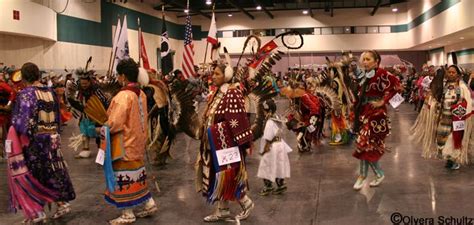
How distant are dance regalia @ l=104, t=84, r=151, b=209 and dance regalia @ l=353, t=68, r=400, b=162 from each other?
227 cm

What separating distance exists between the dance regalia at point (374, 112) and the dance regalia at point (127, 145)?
89.4 inches

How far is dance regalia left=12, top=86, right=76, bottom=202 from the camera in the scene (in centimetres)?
379

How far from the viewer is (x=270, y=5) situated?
1040 inches

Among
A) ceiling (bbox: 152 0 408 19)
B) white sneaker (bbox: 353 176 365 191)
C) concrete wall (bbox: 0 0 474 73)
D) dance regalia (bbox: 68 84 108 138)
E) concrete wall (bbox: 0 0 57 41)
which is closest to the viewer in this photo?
white sneaker (bbox: 353 176 365 191)

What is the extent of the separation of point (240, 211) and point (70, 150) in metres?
5.00

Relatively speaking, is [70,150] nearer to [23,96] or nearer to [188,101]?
[188,101]

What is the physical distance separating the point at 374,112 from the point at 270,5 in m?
22.3

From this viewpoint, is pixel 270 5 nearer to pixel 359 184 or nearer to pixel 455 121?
pixel 455 121

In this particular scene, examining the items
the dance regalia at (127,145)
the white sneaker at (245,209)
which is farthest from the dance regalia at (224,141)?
the dance regalia at (127,145)

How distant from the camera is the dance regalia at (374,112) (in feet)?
15.9

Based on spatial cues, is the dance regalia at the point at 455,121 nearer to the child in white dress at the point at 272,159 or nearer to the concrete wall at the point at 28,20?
the child in white dress at the point at 272,159

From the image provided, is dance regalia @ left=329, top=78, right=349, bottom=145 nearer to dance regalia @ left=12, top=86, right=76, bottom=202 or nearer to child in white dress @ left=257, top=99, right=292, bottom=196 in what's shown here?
child in white dress @ left=257, top=99, right=292, bottom=196

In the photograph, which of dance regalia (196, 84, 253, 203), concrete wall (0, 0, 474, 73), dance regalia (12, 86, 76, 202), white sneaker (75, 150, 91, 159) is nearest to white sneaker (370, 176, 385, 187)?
dance regalia (196, 84, 253, 203)

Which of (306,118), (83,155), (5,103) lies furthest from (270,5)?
(5,103)
